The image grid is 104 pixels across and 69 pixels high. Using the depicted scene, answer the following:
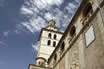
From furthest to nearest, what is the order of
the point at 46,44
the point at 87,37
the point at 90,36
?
the point at 46,44, the point at 87,37, the point at 90,36

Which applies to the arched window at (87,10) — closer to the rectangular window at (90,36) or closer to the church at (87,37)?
the church at (87,37)

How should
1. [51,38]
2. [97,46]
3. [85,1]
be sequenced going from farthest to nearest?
[51,38] < [85,1] < [97,46]

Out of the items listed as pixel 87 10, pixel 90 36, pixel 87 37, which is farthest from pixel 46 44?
pixel 90 36

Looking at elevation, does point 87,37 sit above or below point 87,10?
below

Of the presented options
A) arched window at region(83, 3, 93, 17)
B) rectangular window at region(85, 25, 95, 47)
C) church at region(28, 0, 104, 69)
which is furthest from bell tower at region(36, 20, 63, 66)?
rectangular window at region(85, 25, 95, 47)

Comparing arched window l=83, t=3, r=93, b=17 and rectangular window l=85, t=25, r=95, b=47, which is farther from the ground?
arched window l=83, t=3, r=93, b=17

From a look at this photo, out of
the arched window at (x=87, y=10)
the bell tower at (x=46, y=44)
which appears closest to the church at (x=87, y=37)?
the arched window at (x=87, y=10)

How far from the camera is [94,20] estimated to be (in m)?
8.51

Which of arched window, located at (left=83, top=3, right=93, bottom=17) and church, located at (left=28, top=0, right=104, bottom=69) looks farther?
arched window, located at (left=83, top=3, right=93, bottom=17)

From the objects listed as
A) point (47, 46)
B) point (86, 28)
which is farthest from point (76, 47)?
point (47, 46)

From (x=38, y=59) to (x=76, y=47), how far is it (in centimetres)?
1374

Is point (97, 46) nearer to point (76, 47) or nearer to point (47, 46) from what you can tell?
point (76, 47)

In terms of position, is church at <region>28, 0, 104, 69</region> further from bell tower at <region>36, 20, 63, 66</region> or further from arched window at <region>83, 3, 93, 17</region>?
bell tower at <region>36, 20, 63, 66</region>

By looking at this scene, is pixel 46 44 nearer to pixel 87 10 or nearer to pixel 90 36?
pixel 87 10
